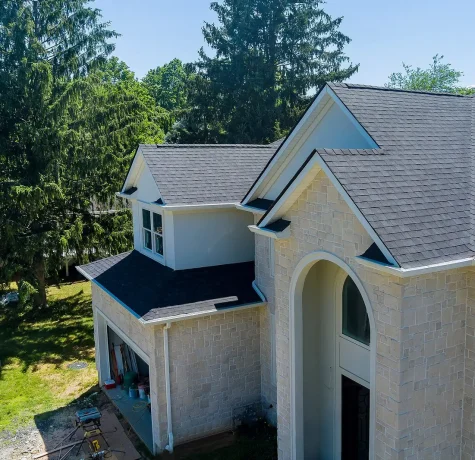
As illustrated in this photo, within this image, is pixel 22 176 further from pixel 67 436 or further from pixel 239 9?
pixel 239 9

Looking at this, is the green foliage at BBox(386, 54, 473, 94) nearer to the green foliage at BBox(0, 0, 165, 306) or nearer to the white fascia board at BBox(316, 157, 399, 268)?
the green foliage at BBox(0, 0, 165, 306)

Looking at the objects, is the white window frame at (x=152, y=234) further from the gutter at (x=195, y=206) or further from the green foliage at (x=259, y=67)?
the green foliage at (x=259, y=67)

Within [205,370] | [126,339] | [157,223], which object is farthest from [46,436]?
[157,223]

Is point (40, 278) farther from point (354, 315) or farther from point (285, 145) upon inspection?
point (354, 315)

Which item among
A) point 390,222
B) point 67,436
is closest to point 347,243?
point 390,222

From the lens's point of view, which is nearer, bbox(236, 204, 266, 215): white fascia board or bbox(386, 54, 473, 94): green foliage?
bbox(236, 204, 266, 215): white fascia board

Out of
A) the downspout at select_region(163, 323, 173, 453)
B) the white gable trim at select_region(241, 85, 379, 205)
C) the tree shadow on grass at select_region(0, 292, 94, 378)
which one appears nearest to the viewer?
the white gable trim at select_region(241, 85, 379, 205)

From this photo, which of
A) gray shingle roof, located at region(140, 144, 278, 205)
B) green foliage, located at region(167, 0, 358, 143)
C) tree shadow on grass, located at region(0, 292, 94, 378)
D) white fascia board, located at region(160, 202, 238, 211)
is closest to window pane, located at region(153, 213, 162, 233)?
gray shingle roof, located at region(140, 144, 278, 205)
